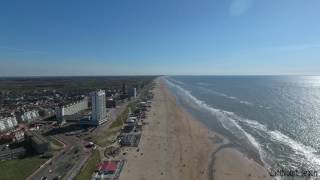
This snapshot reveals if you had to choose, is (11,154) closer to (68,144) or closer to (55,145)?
(55,145)

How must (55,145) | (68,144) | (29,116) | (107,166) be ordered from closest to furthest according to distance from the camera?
(107,166) → (55,145) → (68,144) → (29,116)

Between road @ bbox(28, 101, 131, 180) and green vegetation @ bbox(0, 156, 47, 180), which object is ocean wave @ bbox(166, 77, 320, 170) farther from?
green vegetation @ bbox(0, 156, 47, 180)

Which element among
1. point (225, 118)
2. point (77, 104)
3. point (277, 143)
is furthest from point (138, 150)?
point (77, 104)

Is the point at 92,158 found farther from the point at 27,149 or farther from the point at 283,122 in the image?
the point at 283,122

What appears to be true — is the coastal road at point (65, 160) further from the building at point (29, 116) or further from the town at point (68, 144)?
the building at point (29, 116)

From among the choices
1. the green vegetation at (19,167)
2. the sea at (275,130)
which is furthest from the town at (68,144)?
the sea at (275,130)

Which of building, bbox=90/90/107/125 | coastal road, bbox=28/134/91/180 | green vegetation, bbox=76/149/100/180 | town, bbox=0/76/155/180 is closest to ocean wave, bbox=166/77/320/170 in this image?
town, bbox=0/76/155/180

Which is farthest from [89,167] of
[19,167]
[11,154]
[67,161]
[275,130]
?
[275,130]
